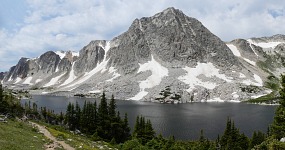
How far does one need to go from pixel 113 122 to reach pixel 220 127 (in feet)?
151

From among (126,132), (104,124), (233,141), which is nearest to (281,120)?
(233,141)

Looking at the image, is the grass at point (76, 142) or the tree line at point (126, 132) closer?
the grass at point (76, 142)

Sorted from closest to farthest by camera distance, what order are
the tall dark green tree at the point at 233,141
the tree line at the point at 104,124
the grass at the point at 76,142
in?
the grass at the point at 76,142
the tall dark green tree at the point at 233,141
the tree line at the point at 104,124

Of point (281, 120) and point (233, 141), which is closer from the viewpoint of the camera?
point (281, 120)

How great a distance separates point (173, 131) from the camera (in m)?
96.1

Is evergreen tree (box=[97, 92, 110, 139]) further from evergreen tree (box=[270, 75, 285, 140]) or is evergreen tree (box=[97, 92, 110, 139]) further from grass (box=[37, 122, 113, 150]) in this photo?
evergreen tree (box=[270, 75, 285, 140])

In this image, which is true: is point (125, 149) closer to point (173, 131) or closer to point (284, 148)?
point (284, 148)

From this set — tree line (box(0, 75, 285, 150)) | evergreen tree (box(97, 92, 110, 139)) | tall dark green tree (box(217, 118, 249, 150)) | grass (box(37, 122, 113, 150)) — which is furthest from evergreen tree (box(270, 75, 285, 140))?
evergreen tree (box(97, 92, 110, 139))

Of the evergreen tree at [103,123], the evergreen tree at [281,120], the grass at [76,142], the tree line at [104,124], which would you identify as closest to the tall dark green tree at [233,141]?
the tree line at [104,124]

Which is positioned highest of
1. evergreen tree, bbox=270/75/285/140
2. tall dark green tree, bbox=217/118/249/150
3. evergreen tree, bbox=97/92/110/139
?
evergreen tree, bbox=270/75/285/140

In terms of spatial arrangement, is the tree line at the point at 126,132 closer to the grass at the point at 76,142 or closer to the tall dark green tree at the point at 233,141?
the tall dark green tree at the point at 233,141

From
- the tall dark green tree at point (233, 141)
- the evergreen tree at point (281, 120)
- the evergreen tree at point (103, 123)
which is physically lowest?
the tall dark green tree at point (233, 141)

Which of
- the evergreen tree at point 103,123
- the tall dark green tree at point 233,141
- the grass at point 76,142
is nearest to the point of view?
the grass at point 76,142

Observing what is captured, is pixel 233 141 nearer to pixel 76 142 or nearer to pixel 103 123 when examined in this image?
pixel 103 123
